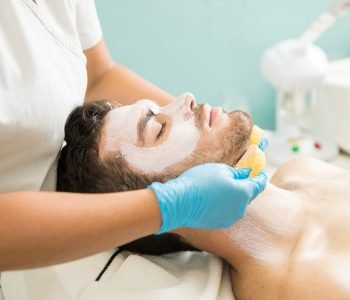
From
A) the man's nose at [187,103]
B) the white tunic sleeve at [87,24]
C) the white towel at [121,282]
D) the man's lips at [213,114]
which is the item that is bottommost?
the white towel at [121,282]

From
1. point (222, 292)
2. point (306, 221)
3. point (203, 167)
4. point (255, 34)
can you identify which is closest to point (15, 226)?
point (203, 167)

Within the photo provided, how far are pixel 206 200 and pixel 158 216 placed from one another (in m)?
0.10

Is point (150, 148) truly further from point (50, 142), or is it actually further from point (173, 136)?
point (50, 142)

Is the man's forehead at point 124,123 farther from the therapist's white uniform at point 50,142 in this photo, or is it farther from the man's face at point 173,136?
the therapist's white uniform at point 50,142

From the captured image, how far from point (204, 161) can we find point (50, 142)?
0.37 metres

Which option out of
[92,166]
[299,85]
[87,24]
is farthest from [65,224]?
[299,85]

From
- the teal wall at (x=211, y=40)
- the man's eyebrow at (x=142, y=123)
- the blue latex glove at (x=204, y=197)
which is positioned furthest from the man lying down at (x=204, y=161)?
the teal wall at (x=211, y=40)

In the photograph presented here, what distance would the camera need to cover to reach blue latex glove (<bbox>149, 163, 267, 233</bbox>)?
82 cm

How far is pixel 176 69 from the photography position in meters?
2.09

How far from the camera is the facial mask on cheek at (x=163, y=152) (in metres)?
1.11

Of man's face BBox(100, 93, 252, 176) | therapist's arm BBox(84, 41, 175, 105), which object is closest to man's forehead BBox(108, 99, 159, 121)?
man's face BBox(100, 93, 252, 176)

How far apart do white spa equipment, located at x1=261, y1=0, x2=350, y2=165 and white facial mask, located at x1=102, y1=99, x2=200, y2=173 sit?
0.91 meters

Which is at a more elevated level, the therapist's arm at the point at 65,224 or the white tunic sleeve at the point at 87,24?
the white tunic sleeve at the point at 87,24

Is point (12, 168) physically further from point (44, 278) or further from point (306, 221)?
point (306, 221)
